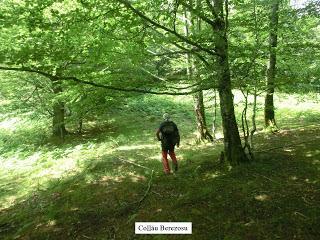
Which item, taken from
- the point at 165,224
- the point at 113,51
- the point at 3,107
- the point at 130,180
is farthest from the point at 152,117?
the point at 165,224

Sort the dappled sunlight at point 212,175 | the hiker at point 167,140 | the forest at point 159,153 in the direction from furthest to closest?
the hiker at point 167,140, the dappled sunlight at point 212,175, the forest at point 159,153

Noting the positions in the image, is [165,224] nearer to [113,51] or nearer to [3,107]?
[113,51]

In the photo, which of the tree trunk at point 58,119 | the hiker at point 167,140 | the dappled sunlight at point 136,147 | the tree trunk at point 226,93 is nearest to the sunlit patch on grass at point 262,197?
the tree trunk at point 226,93

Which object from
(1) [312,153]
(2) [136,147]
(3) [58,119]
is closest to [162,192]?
(1) [312,153]

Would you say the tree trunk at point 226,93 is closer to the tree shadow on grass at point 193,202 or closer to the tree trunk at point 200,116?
the tree shadow on grass at point 193,202

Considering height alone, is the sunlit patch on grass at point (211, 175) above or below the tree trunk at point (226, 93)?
below

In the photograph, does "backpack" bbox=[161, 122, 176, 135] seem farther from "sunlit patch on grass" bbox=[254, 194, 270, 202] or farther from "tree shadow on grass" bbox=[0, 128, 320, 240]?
"sunlit patch on grass" bbox=[254, 194, 270, 202]
